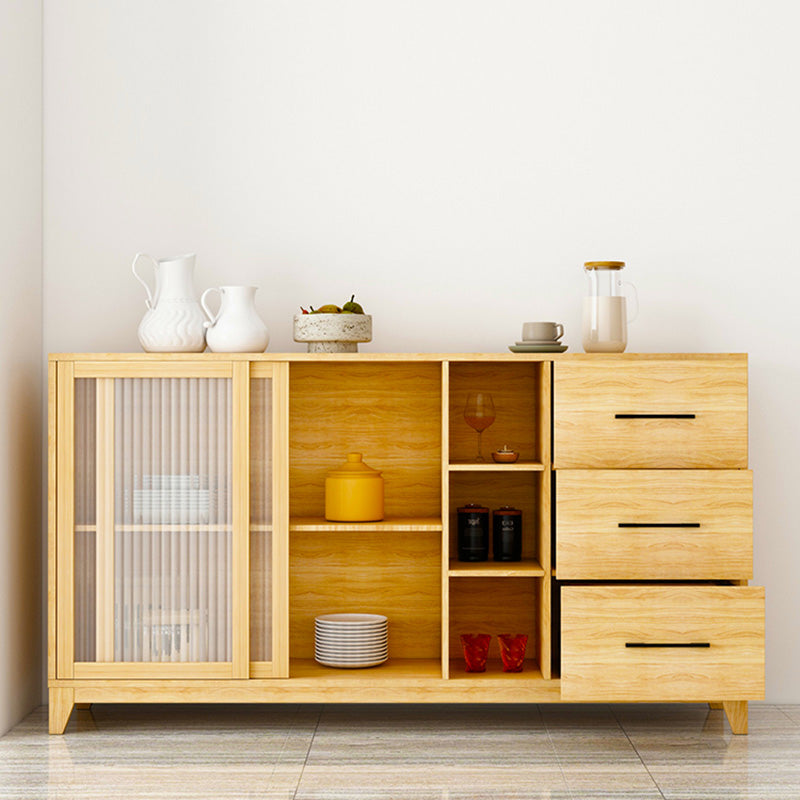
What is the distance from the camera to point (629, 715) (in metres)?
3.47

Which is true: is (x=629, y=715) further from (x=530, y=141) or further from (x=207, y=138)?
(x=207, y=138)

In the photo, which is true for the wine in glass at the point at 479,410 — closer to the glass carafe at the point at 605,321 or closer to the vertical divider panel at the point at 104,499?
the glass carafe at the point at 605,321

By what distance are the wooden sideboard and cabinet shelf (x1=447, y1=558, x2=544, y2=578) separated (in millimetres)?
12

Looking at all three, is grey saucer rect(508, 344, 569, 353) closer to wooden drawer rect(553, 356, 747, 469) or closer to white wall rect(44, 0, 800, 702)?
wooden drawer rect(553, 356, 747, 469)

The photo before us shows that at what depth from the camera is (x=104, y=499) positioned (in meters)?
3.22

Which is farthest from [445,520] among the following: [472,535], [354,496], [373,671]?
[373,671]

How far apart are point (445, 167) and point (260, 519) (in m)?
1.33

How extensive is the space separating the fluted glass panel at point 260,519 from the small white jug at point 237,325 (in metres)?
0.13

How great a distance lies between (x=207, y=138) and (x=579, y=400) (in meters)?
1.53

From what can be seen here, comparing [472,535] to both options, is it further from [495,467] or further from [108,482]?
[108,482]

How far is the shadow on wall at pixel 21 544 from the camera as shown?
3270 mm

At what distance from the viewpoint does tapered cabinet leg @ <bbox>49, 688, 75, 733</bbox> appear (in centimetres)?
→ 320

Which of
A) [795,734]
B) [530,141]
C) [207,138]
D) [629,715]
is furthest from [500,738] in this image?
[207,138]

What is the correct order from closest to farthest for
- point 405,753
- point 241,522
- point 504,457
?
1. point 405,753
2. point 241,522
3. point 504,457
